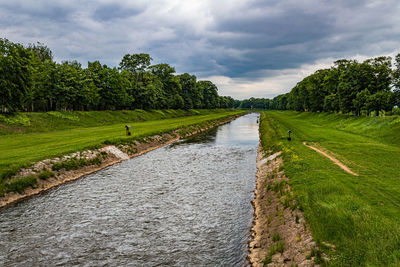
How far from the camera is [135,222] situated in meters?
12.3

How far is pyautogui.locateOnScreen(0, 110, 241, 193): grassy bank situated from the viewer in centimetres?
2020

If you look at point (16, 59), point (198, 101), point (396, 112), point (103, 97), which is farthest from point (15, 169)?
point (198, 101)

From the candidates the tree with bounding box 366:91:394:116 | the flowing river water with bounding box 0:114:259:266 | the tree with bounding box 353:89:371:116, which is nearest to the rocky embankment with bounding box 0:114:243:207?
the flowing river water with bounding box 0:114:259:266

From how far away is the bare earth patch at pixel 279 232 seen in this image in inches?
331

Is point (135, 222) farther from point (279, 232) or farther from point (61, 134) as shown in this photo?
point (61, 134)

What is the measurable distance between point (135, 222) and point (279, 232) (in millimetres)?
7083

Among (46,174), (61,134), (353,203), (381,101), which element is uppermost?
(381,101)

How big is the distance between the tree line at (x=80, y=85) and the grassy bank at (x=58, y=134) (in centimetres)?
502

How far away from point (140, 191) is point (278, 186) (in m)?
9.45

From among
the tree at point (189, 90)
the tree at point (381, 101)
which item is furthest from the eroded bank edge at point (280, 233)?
the tree at point (189, 90)

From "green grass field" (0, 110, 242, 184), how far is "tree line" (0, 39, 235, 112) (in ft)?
16.7

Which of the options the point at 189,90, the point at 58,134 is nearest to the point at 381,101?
the point at 58,134

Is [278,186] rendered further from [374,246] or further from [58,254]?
[58,254]

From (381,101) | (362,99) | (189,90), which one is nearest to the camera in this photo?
(381,101)
